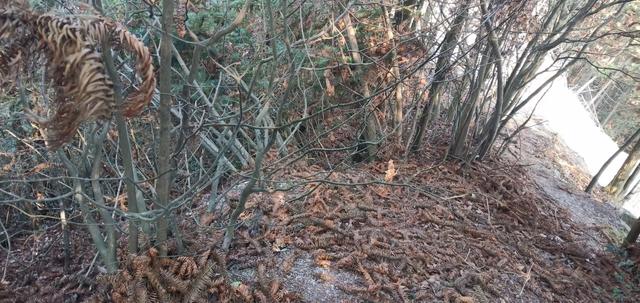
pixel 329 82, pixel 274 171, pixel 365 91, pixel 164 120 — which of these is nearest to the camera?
pixel 164 120

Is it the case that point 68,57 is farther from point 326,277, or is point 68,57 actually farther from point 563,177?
point 563,177

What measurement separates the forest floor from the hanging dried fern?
1814 mm

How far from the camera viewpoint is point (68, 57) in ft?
6.20

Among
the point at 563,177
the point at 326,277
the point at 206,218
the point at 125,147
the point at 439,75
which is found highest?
the point at 439,75

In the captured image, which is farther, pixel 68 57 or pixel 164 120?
pixel 164 120

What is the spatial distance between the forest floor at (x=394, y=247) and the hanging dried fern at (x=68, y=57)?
1814 mm

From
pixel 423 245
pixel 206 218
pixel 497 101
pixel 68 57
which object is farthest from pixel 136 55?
pixel 497 101

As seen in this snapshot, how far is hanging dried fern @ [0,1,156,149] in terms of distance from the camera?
1.90 meters

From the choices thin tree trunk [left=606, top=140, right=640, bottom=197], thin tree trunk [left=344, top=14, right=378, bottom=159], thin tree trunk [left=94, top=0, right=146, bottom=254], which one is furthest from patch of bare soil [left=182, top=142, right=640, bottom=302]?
thin tree trunk [left=606, top=140, right=640, bottom=197]

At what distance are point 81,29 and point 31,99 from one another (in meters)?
3.94

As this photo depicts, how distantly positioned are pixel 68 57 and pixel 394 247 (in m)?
3.39

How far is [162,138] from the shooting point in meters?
3.07

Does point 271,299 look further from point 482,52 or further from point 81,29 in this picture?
point 482,52

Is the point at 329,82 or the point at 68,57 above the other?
the point at 68,57
